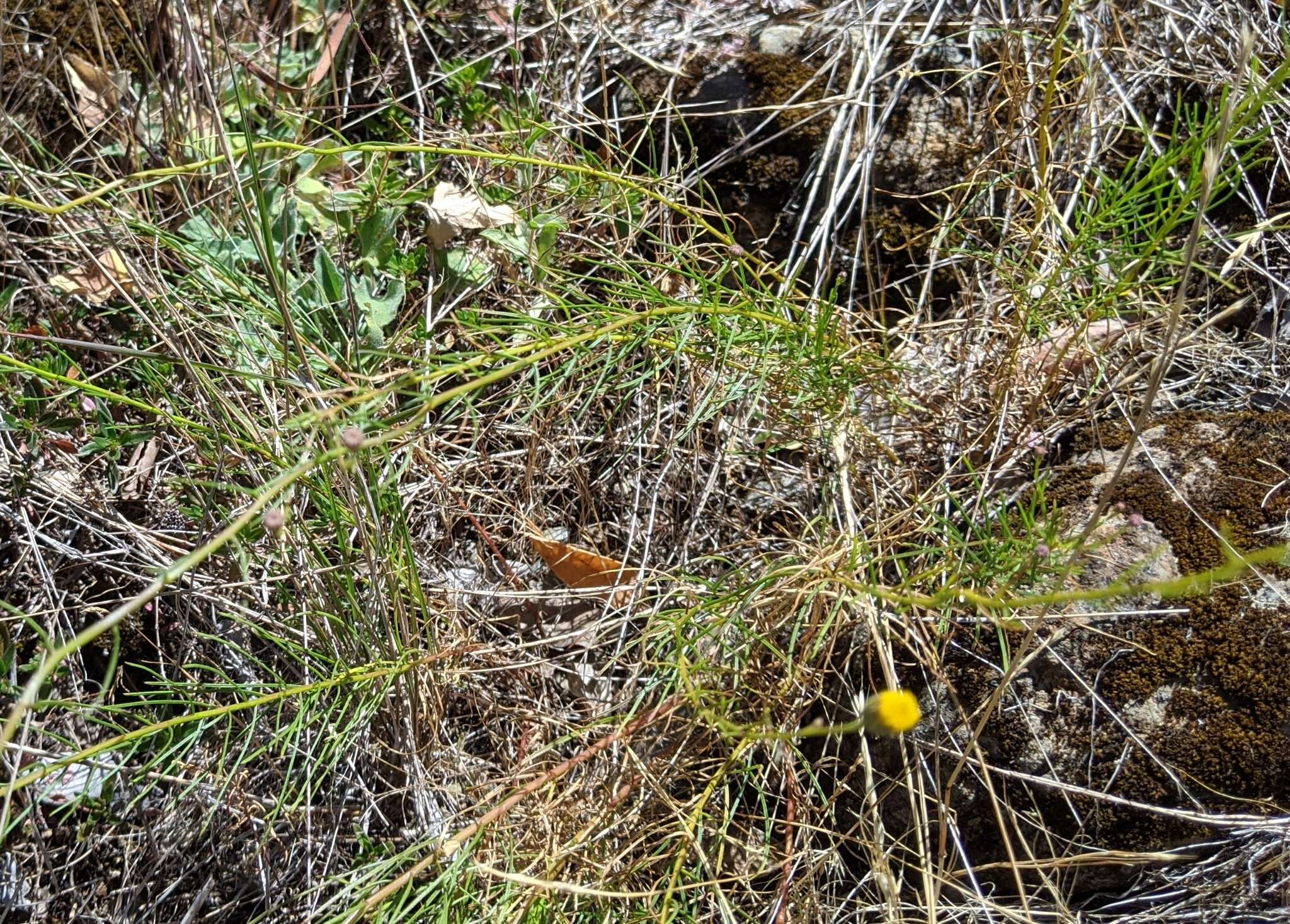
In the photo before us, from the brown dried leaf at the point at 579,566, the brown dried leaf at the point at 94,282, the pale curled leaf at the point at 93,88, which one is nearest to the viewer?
the brown dried leaf at the point at 579,566

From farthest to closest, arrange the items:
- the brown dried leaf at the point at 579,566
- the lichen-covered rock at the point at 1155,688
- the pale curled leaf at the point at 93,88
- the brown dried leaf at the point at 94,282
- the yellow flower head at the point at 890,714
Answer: the pale curled leaf at the point at 93,88
the brown dried leaf at the point at 94,282
the brown dried leaf at the point at 579,566
the lichen-covered rock at the point at 1155,688
the yellow flower head at the point at 890,714

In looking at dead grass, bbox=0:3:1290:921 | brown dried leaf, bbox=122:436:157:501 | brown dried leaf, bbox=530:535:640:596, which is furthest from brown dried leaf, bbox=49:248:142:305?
brown dried leaf, bbox=530:535:640:596

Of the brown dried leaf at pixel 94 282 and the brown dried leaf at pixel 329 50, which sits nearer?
the brown dried leaf at pixel 94 282

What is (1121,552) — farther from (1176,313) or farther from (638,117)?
(638,117)

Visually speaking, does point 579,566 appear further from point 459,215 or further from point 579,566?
point 459,215

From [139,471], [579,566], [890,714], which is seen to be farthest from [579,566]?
[890,714]

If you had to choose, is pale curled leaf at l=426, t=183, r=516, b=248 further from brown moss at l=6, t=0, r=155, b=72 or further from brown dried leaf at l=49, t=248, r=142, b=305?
brown moss at l=6, t=0, r=155, b=72

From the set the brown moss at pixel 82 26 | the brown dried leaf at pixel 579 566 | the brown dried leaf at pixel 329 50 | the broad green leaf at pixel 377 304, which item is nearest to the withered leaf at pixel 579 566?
the brown dried leaf at pixel 579 566

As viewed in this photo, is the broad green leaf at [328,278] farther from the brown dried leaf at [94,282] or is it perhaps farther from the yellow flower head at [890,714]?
the yellow flower head at [890,714]
